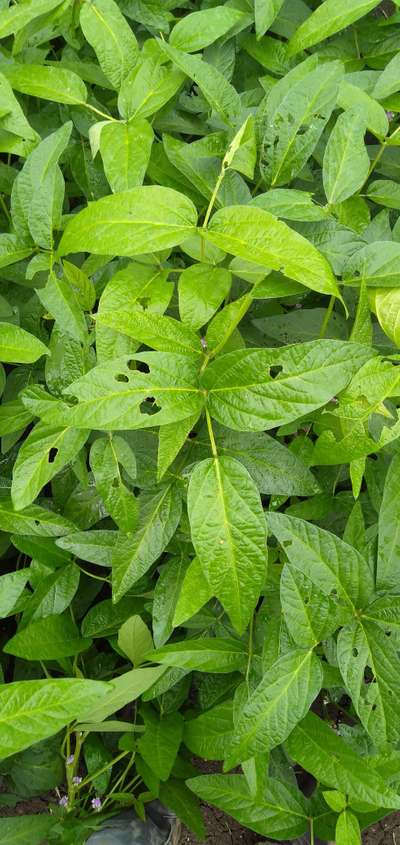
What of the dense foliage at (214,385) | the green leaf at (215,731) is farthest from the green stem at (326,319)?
the green leaf at (215,731)

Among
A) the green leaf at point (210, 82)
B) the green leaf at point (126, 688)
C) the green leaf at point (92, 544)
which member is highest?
the green leaf at point (210, 82)

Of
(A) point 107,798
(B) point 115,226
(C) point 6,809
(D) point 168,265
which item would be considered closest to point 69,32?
(D) point 168,265

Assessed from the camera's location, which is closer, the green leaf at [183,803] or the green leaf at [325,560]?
the green leaf at [325,560]

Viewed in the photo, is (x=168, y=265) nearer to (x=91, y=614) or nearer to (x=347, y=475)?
(x=347, y=475)

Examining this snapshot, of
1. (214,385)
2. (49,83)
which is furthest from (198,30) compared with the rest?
(214,385)

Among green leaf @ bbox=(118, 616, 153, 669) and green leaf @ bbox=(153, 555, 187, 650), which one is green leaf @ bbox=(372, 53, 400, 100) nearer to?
green leaf @ bbox=(153, 555, 187, 650)

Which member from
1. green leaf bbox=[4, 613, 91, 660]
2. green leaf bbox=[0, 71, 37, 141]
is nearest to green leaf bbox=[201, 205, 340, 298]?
green leaf bbox=[0, 71, 37, 141]

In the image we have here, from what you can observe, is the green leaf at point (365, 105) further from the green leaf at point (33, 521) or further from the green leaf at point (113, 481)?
the green leaf at point (33, 521)
